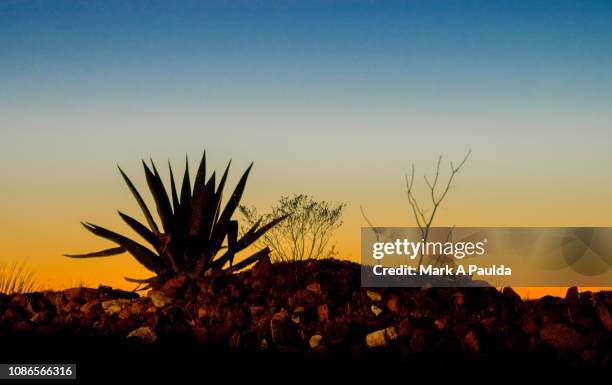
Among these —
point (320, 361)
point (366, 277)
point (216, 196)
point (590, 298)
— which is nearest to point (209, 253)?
point (216, 196)

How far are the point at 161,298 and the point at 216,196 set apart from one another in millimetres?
1400

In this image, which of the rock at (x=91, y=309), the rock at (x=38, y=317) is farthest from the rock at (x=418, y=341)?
the rock at (x=38, y=317)

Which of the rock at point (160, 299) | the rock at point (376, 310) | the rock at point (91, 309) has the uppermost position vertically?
the rock at point (160, 299)

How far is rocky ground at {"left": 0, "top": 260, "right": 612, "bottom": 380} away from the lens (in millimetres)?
6895

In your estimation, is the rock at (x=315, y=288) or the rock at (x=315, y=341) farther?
the rock at (x=315, y=288)

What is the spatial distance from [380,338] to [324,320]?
2.72 feet

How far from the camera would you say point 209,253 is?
9555 mm

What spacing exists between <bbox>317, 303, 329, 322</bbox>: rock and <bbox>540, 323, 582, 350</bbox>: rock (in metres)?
1.91

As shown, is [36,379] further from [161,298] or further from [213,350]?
[161,298]

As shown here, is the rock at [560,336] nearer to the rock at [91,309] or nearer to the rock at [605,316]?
the rock at [605,316]

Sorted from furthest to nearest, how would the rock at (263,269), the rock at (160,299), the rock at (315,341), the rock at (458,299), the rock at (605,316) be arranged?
1. the rock at (263,269)
2. the rock at (160,299)
3. the rock at (458,299)
4. the rock at (605,316)
5. the rock at (315,341)

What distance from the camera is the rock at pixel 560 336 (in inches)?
276

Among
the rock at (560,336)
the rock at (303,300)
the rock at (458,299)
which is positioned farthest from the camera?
the rock at (458,299)

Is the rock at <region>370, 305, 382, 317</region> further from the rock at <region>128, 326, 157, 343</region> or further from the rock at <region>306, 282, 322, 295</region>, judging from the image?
the rock at <region>128, 326, 157, 343</region>
